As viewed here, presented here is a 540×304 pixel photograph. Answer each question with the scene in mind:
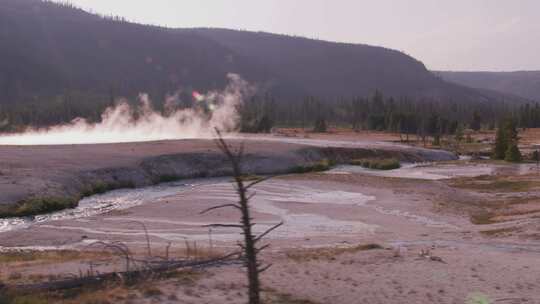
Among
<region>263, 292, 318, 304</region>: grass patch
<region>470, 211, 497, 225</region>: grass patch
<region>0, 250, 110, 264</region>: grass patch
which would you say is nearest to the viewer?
<region>263, 292, 318, 304</region>: grass patch

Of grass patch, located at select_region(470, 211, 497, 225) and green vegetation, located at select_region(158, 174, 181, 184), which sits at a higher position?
green vegetation, located at select_region(158, 174, 181, 184)

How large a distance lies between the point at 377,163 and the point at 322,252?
44.2 metres

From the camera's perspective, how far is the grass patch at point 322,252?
21172mm

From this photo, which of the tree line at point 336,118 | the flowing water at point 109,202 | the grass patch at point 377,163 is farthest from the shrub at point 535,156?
the flowing water at point 109,202

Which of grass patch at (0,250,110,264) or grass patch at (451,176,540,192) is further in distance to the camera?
grass patch at (451,176,540,192)

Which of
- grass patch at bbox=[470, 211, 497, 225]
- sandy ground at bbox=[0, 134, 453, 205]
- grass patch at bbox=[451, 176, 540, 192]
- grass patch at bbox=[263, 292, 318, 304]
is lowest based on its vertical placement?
grass patch at bbox=[470, 211, 497, 225]

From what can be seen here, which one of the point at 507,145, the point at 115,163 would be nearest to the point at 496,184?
the point at 115,163

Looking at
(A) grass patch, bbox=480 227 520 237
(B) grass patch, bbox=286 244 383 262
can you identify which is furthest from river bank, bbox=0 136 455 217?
(A) grass patch, bbox=480 227 520 237

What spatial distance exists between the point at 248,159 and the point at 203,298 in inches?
1691

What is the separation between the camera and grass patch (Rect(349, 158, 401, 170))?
214 feet

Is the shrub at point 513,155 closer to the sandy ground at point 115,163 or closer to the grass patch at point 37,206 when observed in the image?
the sandy ground at point 115,163

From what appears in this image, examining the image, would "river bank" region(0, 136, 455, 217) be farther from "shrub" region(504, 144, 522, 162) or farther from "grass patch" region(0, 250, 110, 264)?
"shrub" region(504, 144, 522, 162)

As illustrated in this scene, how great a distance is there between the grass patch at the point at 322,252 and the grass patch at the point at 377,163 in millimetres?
41977

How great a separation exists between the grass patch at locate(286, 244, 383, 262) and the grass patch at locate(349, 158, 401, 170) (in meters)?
42.0
